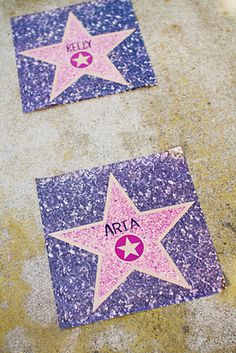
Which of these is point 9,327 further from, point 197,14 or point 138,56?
point 197,14

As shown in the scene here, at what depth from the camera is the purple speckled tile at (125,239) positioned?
296 cm

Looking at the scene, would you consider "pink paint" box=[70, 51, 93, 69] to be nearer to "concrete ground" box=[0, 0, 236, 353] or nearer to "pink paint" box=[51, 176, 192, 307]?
"concrete ground" box=[0, 0, 236, 353]

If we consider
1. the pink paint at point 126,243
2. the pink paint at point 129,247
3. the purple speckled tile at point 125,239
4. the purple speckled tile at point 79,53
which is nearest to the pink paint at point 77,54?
the purple speckled tile at point 79,53

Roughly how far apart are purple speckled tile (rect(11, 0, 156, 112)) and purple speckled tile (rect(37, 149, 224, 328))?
2.25 ft

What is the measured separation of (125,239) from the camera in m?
3.12

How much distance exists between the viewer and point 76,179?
133 inches

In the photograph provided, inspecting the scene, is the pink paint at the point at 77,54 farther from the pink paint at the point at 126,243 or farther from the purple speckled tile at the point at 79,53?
→ the pink paint at the point at 126,243

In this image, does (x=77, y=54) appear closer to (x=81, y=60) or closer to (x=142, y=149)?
(x=81, y=60)

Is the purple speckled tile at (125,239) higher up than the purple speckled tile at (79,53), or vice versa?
the purple speckled tile at (79,53)

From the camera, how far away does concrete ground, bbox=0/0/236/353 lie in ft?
9.45

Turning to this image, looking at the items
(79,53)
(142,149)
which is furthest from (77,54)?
(142,149)

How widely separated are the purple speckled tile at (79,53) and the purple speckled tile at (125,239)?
27.0 inches

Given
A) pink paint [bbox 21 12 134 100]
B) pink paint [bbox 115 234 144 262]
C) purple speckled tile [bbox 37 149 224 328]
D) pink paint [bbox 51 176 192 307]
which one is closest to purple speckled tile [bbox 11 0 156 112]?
pink paint [bbox 21 12 134 100]

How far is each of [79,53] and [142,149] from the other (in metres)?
1.00
